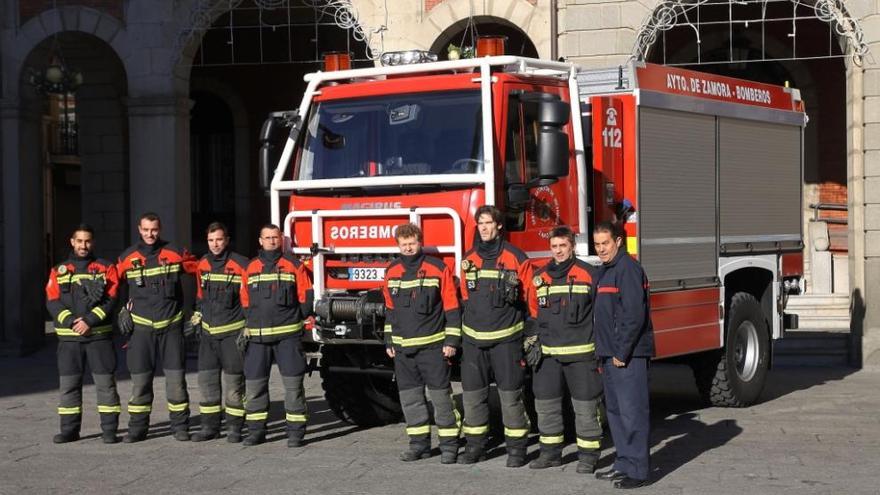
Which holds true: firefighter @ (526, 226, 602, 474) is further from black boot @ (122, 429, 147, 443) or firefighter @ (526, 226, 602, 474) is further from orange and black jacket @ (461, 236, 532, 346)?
black boot @ (122, 429, 147, 443)

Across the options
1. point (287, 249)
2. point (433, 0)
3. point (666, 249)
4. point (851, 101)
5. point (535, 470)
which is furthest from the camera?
point (433, 0)

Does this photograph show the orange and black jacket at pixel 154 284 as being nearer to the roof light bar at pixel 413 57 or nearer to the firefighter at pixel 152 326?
the firefighter at pixel 152 326

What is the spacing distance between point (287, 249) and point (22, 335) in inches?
366

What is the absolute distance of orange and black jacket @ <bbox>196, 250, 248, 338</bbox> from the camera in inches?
426

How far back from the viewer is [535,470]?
9406 mm

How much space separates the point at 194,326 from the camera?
10969 millimetres

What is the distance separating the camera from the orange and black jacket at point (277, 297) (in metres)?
10.5

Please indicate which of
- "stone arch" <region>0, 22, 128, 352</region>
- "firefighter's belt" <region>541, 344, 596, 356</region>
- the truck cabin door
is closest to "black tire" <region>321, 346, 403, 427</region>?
the truck cabin door

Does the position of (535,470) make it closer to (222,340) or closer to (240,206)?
(222,340)

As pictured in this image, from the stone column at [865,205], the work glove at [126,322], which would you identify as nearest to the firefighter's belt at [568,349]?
the work glove at [126,322]

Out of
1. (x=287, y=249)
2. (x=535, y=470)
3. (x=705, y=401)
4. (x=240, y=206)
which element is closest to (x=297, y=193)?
(x=287, y=249)

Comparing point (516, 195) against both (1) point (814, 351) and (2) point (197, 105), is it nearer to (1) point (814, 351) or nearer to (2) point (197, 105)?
(1) point (814, 351)

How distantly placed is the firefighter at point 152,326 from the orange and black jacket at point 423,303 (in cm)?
207

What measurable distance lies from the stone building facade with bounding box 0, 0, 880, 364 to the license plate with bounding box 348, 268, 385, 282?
6829mm
